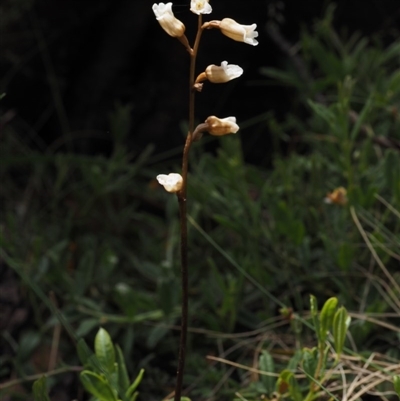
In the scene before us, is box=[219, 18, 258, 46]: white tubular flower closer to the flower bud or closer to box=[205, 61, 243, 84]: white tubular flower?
box=[205, 61, 243, 84]: white tubular flower

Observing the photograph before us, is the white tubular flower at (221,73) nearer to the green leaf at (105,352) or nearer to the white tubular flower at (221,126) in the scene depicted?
the white tubular flower at (221,126)

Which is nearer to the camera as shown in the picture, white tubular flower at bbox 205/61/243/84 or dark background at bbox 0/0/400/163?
white tubular flower at bbox 205/61/243/84

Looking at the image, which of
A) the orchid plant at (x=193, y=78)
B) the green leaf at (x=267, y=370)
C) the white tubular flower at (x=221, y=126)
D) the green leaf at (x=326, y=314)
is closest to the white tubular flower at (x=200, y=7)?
the orchid plant at (x=193, y=78)

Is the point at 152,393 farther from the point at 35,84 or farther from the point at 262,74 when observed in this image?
the point at 35,84

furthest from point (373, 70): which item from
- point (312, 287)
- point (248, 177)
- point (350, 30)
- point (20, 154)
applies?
point (20, 154)

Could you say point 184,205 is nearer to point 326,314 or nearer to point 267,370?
point 326,314

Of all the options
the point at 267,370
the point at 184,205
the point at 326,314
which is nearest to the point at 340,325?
the point at 326,314

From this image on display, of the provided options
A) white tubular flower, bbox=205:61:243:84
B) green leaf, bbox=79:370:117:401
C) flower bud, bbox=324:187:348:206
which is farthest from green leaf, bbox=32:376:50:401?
flower bud, bbox=324:187:348:206
